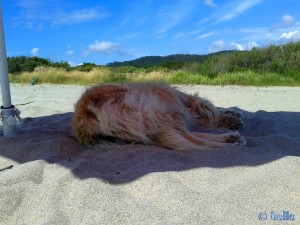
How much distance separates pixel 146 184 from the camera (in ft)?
7.18

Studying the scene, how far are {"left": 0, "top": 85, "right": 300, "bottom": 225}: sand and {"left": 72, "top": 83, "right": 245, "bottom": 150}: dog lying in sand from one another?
0.47 ft

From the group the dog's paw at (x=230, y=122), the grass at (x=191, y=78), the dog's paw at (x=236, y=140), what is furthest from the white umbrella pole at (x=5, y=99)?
the grass at (x=191, y=78)

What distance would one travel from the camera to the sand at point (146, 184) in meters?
1.81

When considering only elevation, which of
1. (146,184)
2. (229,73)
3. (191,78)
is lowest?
(146,184)

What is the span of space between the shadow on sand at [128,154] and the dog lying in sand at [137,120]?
0.13 metres

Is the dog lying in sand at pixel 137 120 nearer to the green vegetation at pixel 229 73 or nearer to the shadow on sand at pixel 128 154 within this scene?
the shadow on sand at pixel 128 154

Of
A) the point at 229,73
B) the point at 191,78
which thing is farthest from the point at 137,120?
the point at 229,73

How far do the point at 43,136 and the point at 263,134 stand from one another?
7.31 ft

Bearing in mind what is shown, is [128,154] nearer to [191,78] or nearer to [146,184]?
[146,184]

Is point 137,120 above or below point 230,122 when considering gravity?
above

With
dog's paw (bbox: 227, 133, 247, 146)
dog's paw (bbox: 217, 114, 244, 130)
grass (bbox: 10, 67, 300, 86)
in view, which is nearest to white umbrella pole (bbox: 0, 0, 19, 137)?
dog's paw (bbox: 227, 133, 247, 146)

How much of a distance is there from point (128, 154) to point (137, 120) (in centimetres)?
38

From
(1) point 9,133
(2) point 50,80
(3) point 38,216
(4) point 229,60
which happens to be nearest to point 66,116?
(1) point 9,133

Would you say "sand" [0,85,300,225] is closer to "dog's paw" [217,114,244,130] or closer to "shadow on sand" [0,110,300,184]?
"shadow on sand" [0,110,300,184]
